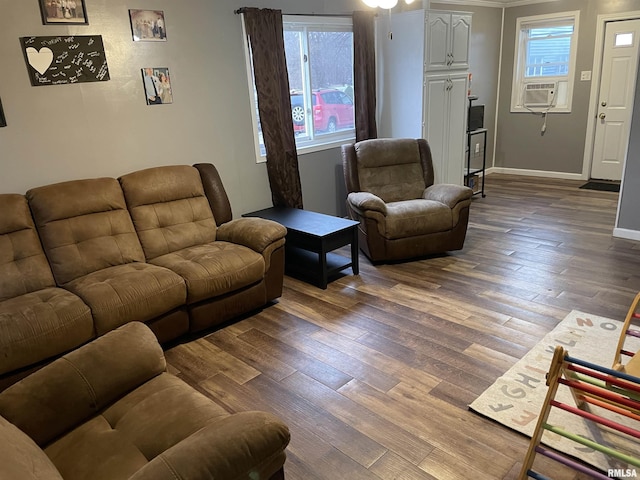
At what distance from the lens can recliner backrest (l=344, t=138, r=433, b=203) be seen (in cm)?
436

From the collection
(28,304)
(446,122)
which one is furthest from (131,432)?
(446,122)

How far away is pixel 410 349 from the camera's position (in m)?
2.75

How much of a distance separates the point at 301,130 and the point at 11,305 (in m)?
2.96

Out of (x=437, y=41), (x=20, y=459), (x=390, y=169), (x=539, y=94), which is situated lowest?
(x=20, y=459)

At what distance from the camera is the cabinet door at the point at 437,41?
178 inches

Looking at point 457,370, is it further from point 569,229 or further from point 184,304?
point 569,229

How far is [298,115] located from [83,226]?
7.66ft

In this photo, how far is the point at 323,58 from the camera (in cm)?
463

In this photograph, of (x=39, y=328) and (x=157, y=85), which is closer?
(x=39, y=328)

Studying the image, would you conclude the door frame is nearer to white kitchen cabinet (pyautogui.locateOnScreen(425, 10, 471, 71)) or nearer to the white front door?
the white front door

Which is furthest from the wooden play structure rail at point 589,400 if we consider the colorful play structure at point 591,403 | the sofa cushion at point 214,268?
the sofa cushion at point 214,268

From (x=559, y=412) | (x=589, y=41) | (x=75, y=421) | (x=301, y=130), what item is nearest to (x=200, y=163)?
(x=301, y=130)

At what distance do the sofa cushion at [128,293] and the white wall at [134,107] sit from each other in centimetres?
87

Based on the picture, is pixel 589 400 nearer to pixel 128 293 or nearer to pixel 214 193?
pixel 128 293
